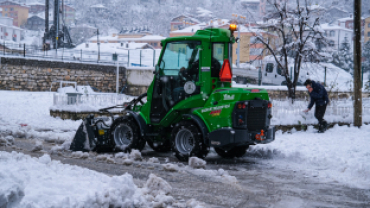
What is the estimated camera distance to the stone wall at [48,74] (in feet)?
89.4

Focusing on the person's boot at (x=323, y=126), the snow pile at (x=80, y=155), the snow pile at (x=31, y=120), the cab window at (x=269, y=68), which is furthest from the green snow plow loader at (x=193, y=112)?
the cab window at (x=269, y=68)

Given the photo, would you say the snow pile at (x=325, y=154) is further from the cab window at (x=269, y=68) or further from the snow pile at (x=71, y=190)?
the cab window at (x=269, y=68)

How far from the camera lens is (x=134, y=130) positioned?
972 centimetres

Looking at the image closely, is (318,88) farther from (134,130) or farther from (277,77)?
(277,77)

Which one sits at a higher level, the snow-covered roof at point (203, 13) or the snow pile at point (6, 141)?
the snow-covered roof at point (203, 13)

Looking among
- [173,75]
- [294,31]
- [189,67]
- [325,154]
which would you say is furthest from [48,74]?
[325,154]

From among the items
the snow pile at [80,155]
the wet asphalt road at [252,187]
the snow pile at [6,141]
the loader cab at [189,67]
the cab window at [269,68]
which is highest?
the cab window at [269,68]

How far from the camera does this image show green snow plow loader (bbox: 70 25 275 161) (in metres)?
8.46

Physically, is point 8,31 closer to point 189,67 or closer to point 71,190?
point 189,67

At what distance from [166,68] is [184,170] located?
8.16 ft

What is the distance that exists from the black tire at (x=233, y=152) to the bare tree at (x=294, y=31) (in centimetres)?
1066

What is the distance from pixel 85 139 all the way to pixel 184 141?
7.62 feet

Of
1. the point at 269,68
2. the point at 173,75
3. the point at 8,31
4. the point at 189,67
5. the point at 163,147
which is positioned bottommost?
the point at 163,147

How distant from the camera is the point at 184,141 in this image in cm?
909
